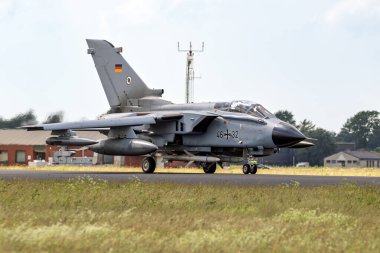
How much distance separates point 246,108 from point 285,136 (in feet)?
8.52

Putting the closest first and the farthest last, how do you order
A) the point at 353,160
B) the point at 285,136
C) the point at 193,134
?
1. the point at 285,136
2. the point at 193,134
3. the point at 353,160

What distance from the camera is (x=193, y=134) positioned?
1329 inches

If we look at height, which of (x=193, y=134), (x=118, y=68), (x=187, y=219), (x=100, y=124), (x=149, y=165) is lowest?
(x=187, y=219)

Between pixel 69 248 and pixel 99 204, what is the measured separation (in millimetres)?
5483

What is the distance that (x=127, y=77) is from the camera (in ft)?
124

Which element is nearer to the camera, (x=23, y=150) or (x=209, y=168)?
(x=209, y=168)

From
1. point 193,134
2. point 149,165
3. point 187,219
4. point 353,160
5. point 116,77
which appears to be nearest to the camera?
point 187,219

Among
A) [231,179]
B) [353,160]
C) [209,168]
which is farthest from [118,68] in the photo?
[353,160]

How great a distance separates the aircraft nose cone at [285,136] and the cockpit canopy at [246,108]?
1.30 m

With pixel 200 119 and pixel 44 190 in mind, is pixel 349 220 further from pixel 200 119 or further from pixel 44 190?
pixel 200 119

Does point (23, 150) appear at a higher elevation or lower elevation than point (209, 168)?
higher

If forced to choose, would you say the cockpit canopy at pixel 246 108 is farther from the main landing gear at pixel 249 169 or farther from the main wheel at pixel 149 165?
the main wheel at pixel 149 165

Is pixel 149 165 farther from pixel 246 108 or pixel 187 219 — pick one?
pixel 187 219

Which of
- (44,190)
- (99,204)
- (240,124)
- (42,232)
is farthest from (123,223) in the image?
(240,124)
